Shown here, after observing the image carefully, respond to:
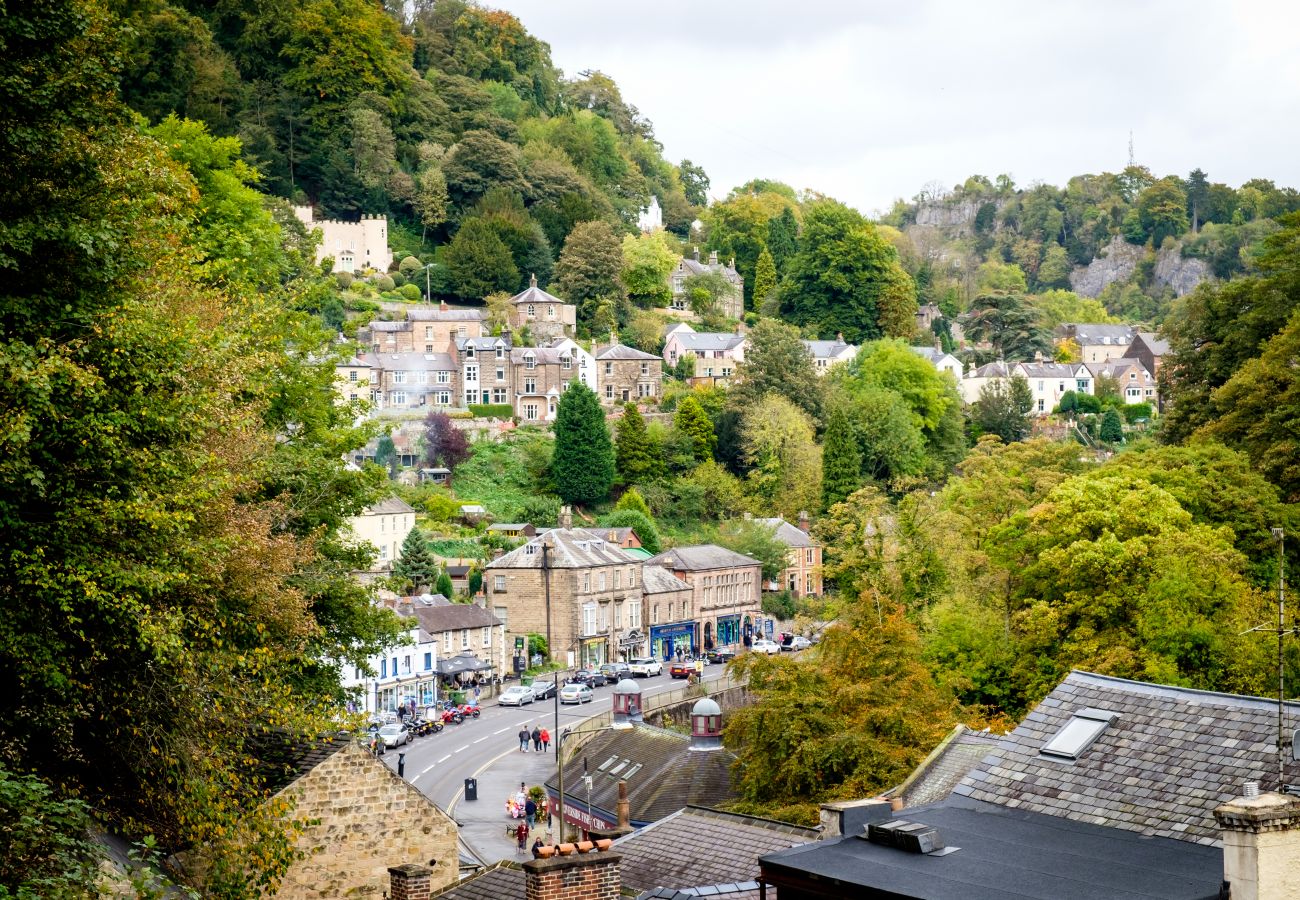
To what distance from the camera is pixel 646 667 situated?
6369 cm

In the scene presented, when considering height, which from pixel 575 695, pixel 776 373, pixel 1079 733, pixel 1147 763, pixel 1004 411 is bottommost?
pixel 575 695

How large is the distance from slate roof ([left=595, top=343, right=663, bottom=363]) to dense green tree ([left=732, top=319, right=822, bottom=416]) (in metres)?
8.07

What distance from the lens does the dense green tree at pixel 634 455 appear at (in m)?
84.2

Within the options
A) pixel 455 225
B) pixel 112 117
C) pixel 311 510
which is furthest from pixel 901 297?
pixel 112 117

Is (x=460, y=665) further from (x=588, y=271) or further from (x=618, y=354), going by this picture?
(x=588, y=271)

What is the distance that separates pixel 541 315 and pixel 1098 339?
61366 millimetres

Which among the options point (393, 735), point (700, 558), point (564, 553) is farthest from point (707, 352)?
point (393, 735)

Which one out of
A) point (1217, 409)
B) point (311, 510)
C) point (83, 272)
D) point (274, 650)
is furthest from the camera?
point (1217, 409)

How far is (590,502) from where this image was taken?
268 feet

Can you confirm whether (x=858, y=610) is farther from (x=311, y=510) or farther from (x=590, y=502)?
(x=590, y=502)

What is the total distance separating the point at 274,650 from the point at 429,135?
3984 inches

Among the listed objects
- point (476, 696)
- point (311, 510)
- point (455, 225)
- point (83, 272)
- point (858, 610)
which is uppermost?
point (455, 225)

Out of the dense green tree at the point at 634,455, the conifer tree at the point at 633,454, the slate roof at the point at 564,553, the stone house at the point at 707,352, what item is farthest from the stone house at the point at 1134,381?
the slate roof at the point at 564,553

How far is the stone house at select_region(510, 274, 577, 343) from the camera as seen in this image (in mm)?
98875
